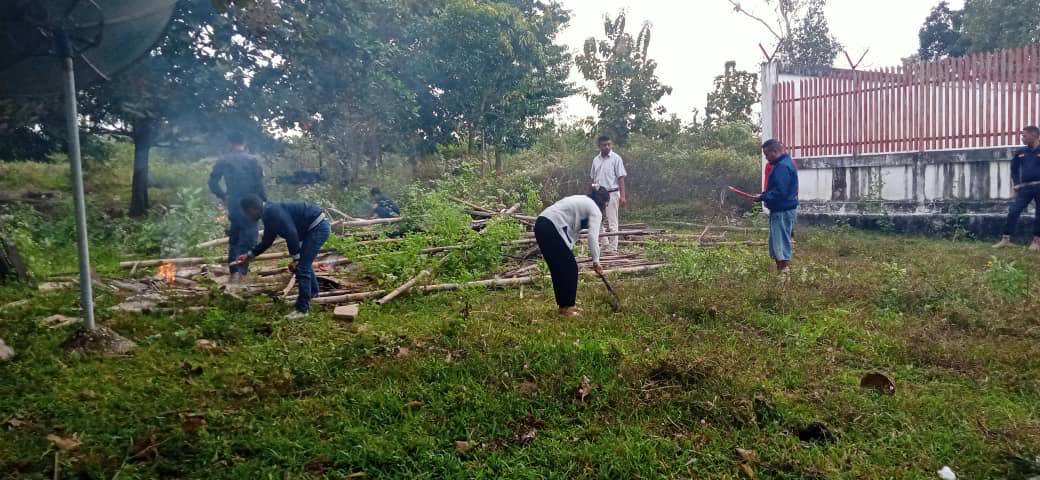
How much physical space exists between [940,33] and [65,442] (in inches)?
1118

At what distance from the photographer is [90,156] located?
14008 mm

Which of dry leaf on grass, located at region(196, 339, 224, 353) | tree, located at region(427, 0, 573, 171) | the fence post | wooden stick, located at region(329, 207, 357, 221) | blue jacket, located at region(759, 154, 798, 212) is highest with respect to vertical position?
tree, located at region(427, 0, 573, 171)

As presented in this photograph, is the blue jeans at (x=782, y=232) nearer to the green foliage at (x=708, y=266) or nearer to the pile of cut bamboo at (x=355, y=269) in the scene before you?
the green foliage at (x=708, y=266)

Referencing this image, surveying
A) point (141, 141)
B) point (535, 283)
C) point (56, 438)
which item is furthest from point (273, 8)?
point (56, 438)

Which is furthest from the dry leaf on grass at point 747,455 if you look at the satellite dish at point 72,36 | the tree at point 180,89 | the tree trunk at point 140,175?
the tree trunk at point 140,175

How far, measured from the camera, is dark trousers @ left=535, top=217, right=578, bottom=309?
5902 mm

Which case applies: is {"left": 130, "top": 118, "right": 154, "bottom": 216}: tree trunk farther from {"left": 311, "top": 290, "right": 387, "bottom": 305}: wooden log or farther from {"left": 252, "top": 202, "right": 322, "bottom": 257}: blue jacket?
{"left": 252, "top": 202, "right": 322, "bottom": 257}: blue jacket

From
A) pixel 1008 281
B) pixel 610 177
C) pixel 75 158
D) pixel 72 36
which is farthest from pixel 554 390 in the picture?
pixel 610 177

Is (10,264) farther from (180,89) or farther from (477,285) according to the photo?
(180,89)

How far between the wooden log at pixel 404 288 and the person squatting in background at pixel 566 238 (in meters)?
1.80

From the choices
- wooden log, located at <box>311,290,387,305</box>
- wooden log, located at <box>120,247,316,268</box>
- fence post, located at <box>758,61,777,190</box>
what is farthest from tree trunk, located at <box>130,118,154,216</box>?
fence post, located at <box>758,61,777,190</box>

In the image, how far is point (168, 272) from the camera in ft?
26.1

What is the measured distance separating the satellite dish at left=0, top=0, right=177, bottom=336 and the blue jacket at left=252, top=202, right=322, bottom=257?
1.48 meters

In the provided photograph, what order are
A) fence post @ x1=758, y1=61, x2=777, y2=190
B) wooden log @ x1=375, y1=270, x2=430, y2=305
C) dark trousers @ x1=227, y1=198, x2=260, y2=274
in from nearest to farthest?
1. wooden log @ x1=375, y1=270, x2=430, y2=305
2. dark trousers @ x1=227, y1=198, x2=260, y2=274
3. fence post @ x1=758, y1=61, x2=777, y2=190
